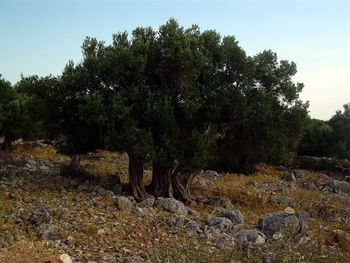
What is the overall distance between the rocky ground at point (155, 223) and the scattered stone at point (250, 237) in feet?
0.09

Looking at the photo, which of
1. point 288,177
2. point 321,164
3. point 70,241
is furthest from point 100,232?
point 321,164

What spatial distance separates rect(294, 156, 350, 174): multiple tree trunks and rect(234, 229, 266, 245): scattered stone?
23310 mm

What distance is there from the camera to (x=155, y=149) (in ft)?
52.4

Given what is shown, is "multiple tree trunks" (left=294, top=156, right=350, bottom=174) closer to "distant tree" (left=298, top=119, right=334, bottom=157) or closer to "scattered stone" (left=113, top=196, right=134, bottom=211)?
"distant tree" (left=298, top=119, right=334, bottom=157)

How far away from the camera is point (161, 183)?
17672 mm

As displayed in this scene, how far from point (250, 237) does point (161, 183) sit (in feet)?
19.6

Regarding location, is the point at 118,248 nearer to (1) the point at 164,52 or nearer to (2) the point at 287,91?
(1) the point at 164,52

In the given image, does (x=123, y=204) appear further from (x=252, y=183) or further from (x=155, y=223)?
(x=252, y=183)

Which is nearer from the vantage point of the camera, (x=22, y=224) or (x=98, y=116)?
(x=22, y=224)

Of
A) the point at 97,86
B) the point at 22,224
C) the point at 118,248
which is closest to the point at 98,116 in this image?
the point at 97,86

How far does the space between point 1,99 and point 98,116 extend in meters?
14.7

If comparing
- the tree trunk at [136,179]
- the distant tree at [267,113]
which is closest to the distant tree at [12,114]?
the tree trunk at [136,179]

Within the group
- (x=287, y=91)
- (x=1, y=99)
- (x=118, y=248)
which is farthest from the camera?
(x=1, y=99)

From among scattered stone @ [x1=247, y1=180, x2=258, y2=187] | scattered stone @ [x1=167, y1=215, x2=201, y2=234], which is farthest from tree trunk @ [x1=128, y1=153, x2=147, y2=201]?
scattered stone @ [x1=247, y1=180, x2=258, y2=187]
